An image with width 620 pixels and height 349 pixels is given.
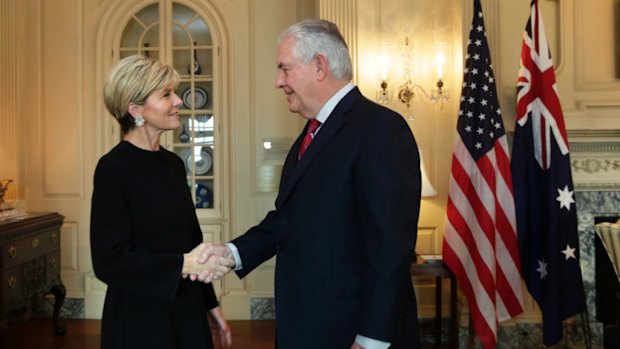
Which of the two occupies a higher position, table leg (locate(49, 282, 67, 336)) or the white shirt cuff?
the white shirt cuff

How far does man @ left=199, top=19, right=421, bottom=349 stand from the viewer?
158 centimetres

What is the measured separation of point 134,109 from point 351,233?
99 cm

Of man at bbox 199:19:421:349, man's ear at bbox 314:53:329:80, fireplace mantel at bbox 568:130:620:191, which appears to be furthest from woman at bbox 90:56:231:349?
fireplace mantel at bbox 568:130:620:191

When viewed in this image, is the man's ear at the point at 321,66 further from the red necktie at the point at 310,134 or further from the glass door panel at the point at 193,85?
the glass door panel at the point at 193,85

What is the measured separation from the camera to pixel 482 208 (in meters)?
3.76

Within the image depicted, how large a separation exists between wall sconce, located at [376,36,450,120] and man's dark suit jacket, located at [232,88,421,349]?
254cm

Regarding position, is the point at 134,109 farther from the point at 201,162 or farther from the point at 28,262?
the point at 201,162

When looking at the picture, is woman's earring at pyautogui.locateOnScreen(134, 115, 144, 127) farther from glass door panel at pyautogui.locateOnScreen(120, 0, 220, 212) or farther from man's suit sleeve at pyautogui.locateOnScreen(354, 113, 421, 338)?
glass door panel at pyautogui.locateOnScreen(120, 0, 220, 212)

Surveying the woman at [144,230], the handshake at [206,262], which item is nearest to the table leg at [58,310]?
the woman at [144,230]

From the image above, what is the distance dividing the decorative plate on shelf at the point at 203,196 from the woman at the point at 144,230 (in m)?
3.04

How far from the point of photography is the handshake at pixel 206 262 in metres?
2.07

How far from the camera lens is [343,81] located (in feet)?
6.04

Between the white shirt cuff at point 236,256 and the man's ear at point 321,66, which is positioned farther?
the white shirt cuff at point 236,256

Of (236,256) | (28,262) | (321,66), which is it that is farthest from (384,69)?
(28,262)
